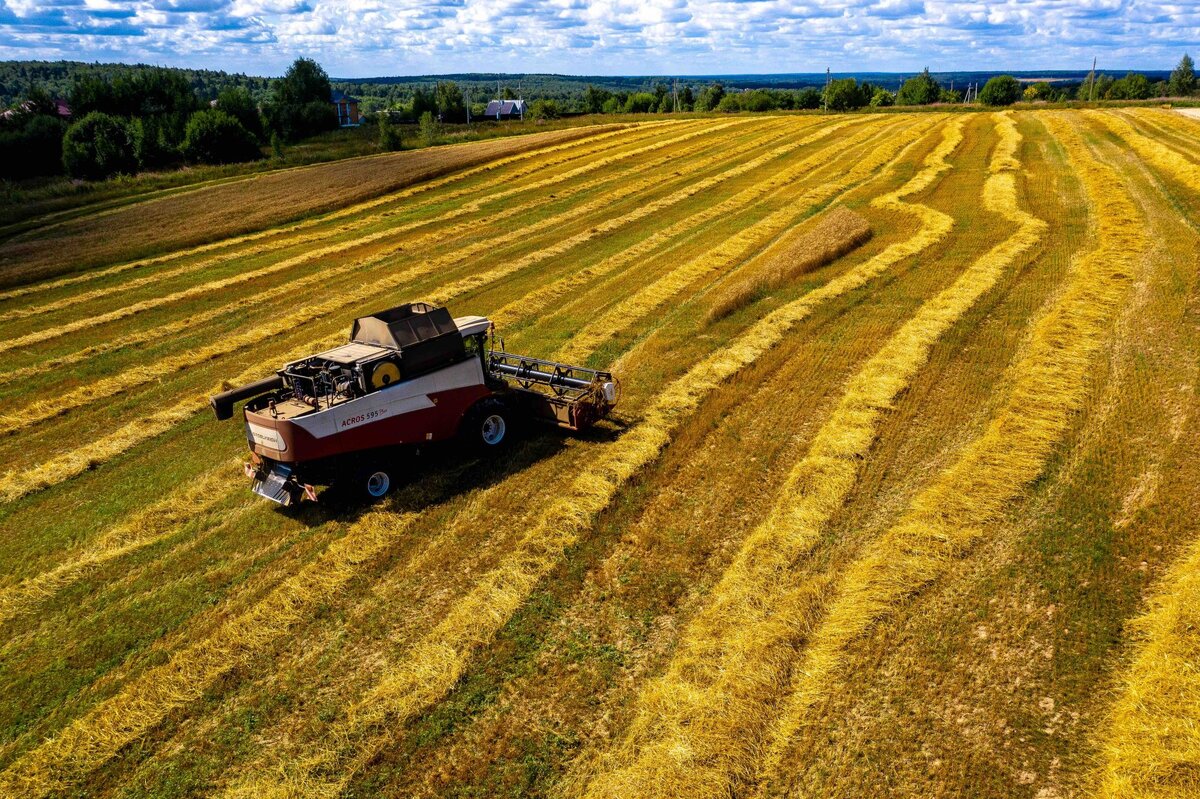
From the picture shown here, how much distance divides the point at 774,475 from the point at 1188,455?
6648mm

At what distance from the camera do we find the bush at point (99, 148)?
52.1 meters

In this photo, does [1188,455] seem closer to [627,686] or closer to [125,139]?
[627,686]

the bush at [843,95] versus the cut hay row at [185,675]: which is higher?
the bush at [843,95]

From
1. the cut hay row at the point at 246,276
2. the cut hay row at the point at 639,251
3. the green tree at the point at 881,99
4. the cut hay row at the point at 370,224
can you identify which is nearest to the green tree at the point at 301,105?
the cut hay row at the point at 370,224

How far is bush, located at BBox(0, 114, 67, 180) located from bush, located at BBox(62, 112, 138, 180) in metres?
5.04

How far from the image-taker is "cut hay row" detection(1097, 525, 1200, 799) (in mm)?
6727

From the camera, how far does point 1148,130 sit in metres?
45.8

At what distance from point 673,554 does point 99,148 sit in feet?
193

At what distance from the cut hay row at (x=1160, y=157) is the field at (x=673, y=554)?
8.35 metres

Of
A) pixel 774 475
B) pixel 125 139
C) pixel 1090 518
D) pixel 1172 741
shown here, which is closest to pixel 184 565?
pixel 774 475

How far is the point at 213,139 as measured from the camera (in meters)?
54.4

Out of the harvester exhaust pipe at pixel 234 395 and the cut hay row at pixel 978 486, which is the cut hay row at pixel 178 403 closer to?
the harvester exhaust pipe at pixel 234 395

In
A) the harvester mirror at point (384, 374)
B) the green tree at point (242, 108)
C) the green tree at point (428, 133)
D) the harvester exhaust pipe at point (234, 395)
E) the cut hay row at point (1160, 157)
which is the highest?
the green tree at point (242, 108)

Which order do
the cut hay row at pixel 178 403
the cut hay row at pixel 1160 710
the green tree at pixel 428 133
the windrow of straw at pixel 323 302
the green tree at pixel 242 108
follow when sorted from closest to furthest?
1. the cut hay row at pixel 1160 710
2. the cut hay row at pixel 178 403
3. the windrow of straw at pixel 323 302
4. the green tree at pixel 428 133
5. the green tree at pixel 242 108
